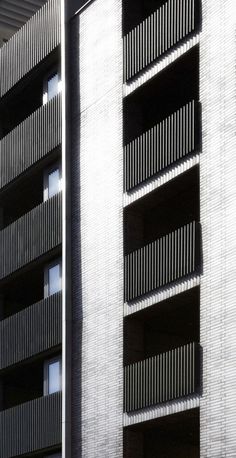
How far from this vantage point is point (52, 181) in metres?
47.6

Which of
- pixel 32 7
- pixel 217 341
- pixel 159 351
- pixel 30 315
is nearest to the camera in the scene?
pixel 217 341

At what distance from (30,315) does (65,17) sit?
10.4 metres

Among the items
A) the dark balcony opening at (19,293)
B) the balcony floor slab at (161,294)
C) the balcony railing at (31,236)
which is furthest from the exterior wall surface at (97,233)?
the dark balcony opening at (19,293)

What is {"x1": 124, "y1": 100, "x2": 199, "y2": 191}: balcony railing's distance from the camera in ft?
128

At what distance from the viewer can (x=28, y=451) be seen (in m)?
44.6

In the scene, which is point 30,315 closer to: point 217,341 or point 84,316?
point 84,316

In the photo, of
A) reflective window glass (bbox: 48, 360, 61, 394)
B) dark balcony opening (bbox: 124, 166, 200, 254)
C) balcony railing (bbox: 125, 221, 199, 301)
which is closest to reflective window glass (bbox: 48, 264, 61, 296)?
reflective window glass (bbox: 48, 360, 61, 394)

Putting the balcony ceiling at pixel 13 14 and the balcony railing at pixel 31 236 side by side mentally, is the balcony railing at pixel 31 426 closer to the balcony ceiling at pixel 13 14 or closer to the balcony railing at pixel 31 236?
the balcony railing at pixel 31 236

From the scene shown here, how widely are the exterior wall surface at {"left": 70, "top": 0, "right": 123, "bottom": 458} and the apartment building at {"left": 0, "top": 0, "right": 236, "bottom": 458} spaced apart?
2.2 inches

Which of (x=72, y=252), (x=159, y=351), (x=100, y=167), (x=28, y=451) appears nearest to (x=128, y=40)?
(x=100, y=167)

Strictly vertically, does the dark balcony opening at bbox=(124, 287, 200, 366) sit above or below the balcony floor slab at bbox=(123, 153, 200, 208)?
below

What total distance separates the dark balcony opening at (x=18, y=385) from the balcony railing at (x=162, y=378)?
32.0 feet

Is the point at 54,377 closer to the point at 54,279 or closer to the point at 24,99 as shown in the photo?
the point at 54,279

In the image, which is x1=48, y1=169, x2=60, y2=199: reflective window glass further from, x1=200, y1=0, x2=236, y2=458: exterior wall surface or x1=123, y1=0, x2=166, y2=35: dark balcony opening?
x1=200, y1=0, x2=236, y2=458: exterior wall surface
